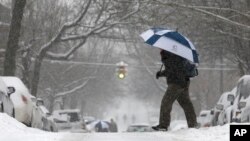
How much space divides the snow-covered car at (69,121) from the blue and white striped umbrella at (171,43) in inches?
523

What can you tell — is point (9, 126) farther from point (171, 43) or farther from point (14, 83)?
point (14, 83)

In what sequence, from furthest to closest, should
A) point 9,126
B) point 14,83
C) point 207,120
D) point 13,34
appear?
point 207,120, point 13,34, point 14,83, point 9,126

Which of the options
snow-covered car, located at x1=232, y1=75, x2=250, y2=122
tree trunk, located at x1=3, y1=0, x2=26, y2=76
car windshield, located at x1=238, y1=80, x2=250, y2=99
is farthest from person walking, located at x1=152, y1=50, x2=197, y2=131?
tree trunk, located at x1=3, y1=0, x2=26, y2=76

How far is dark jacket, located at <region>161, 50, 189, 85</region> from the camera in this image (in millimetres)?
13945

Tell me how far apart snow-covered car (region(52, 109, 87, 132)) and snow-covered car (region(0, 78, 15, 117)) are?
10573 mm

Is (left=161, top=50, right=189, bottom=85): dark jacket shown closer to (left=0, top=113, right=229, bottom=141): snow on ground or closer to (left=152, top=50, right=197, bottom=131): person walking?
(left=152, top=50, right=197, bottom=131): person walking

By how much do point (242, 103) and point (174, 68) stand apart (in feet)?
8.65

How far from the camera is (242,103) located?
→ 1576 centimetres

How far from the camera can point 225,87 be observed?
6400 cm

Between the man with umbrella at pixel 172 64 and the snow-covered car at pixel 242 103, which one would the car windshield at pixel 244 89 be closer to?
the snow-covered car at pixel 242 103

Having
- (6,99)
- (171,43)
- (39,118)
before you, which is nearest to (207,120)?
(39,118)

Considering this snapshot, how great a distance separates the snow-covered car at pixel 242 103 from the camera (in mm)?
15404

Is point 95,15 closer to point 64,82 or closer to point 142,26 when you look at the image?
point 142,26

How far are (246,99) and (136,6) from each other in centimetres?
1521
